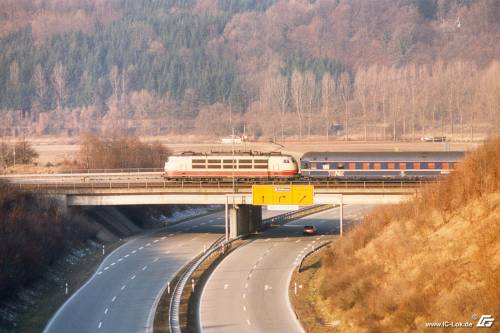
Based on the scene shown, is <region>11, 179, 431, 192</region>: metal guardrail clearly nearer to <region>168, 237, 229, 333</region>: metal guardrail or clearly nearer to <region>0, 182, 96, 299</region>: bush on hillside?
<region>0, 182, 96, 299</region>: bush on hillside

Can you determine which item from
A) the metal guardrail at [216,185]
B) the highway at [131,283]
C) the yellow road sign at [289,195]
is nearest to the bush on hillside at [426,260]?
the yellow road sign at [289,195]

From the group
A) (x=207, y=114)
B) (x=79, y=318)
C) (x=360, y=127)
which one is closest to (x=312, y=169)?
(x=79, y=318)

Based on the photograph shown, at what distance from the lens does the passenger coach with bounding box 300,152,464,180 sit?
81.2 meters

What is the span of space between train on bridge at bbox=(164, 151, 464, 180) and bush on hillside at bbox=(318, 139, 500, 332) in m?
18.0

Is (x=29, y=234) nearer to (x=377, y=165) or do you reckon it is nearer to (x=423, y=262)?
(x=423, y=262)

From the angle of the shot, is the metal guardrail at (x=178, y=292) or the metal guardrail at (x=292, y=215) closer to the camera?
the metal guardrail at (x=178, y=292)

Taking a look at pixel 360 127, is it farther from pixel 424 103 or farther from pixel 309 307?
pixel 309 307

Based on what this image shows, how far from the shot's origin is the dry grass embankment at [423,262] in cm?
4403

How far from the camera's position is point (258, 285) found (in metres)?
57.4

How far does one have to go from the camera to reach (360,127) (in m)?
171

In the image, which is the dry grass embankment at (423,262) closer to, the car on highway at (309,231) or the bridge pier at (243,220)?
the bridge pier at (243,220)

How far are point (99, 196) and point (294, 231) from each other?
56.5ft

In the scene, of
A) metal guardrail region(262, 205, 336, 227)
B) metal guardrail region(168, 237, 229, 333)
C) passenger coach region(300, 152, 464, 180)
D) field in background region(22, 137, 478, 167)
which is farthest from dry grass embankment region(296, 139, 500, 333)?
field in background region(22, 137, 478, 167)

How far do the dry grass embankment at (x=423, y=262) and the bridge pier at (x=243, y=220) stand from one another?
14499 millimetres
